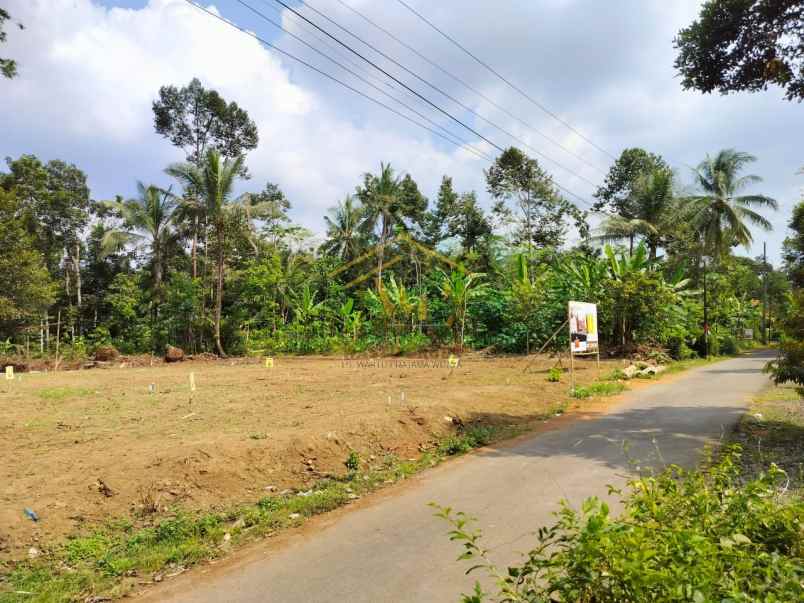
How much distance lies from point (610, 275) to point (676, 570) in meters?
21.4

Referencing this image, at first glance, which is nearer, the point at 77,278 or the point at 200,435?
the point at 200,435

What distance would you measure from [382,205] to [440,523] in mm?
29391

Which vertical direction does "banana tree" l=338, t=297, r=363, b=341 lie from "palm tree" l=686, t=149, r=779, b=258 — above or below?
below

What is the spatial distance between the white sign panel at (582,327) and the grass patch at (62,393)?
40.8 feet

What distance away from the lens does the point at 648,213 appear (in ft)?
96.8

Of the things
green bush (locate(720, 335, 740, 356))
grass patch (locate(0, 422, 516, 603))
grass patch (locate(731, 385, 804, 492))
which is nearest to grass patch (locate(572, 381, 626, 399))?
grass patch (locate(731, 385, 804, 492))

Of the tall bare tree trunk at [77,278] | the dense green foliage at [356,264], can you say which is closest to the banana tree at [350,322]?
the dense green foliage at [356,264]

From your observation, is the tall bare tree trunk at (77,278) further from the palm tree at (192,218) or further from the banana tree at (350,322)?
the banana tree at (350,322)

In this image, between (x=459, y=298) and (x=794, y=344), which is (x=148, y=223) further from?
(x=794, y=344)

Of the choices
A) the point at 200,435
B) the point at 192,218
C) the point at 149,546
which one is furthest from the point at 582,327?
the point at 192,218

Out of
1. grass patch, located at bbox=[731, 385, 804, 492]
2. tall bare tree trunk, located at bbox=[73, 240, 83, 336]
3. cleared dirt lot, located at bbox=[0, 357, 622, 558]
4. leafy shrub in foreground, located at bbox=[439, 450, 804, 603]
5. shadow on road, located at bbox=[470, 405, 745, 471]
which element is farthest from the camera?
tall bare tree trunk, located at bbox=[73, 240, 83, 336]

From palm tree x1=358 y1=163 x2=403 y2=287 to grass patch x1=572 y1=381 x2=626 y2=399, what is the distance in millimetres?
20120

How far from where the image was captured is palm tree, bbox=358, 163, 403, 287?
32781mm

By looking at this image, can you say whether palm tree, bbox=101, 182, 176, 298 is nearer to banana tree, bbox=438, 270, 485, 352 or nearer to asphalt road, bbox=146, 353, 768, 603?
banana tree, bbox=438, 270, 485, 352
